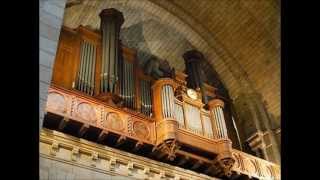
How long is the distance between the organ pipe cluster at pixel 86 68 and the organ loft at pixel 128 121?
26 mm

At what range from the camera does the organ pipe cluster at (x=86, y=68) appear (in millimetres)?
10285

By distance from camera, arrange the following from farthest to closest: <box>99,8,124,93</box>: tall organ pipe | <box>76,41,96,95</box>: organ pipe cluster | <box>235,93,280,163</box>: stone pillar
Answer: <box>235,93,280,163</box>: stone pillar, <box>99,8,124,93</box>: tall organ pipe, <box>76,41,96,95</box>: organ pipe cluster

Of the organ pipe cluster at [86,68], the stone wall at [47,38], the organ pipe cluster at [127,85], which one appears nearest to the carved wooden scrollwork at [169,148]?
the organ pipe cluster at [127,85]

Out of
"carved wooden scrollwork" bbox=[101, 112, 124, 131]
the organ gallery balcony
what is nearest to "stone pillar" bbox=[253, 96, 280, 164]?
the organ gallery balcony

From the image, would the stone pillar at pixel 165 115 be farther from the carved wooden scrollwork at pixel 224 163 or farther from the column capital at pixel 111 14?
the column capital at pixel 111 14

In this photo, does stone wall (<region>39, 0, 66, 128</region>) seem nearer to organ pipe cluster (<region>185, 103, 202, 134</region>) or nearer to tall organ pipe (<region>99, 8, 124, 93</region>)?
tall organ pipe (<region>99, 8, 124, 93</region>)

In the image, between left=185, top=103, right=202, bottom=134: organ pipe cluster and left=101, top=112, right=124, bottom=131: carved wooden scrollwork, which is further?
left=185, top=103, right=202, bottom=134: organ pipe cluster

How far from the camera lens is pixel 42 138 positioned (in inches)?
340

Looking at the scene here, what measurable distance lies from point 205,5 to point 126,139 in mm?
6232

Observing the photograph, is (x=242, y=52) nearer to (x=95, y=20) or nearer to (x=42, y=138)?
(x=95, y=20)

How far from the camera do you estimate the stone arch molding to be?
14273 millimetres

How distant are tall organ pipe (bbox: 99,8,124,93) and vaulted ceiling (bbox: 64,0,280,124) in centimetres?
108

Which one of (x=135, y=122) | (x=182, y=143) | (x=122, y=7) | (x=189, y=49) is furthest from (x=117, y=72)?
(x=189, y=49)

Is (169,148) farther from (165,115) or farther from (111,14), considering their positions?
(111,14)
